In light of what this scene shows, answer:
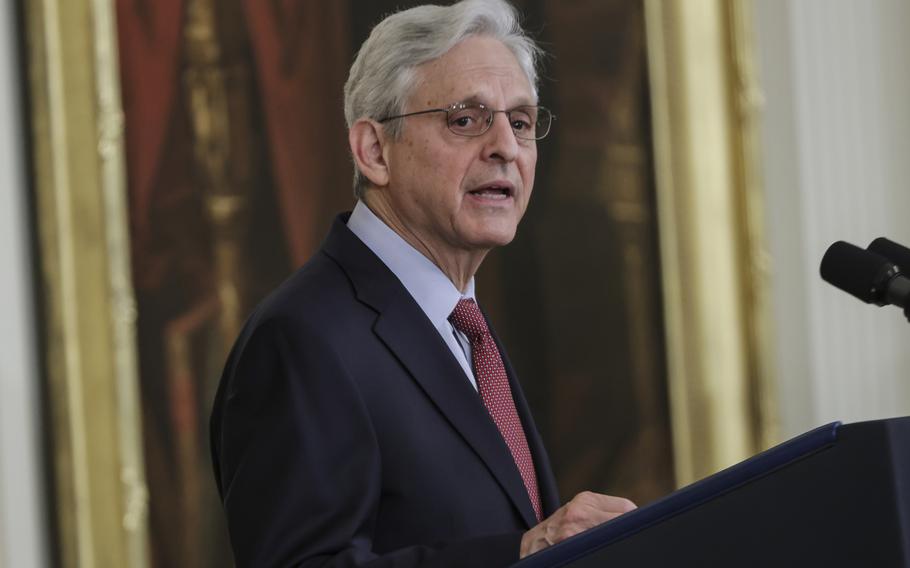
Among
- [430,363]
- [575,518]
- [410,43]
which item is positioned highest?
[410,43]

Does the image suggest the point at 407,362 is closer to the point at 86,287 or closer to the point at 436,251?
the point at 436,251

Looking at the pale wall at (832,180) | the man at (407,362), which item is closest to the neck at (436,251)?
the man at (407,362)

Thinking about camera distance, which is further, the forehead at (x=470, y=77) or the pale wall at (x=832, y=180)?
the pale wall at (x=832, y=180)

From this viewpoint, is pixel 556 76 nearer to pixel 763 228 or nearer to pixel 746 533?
pixel 763 228

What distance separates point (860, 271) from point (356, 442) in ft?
2.08

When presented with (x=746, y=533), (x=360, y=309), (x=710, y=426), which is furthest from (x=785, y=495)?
(x=710, y=426)

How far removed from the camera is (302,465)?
1636 mm

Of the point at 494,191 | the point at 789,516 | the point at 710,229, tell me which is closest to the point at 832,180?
the point at 710,229

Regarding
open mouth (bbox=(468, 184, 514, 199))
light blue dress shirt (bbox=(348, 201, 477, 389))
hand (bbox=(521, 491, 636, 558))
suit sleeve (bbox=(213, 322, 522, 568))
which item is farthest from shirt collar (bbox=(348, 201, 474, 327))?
hand (bbox=(521, 491, 636, 558))

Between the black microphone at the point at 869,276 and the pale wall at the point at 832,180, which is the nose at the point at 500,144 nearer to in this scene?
the black microphone at the point at 869,276

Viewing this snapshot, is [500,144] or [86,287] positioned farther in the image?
[86,287]

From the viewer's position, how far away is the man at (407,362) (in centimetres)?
163

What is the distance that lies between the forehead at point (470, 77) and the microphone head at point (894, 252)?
687 mm

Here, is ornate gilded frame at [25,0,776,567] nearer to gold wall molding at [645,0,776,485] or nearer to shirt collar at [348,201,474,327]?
gold wall molding at [645,0,776,485]
